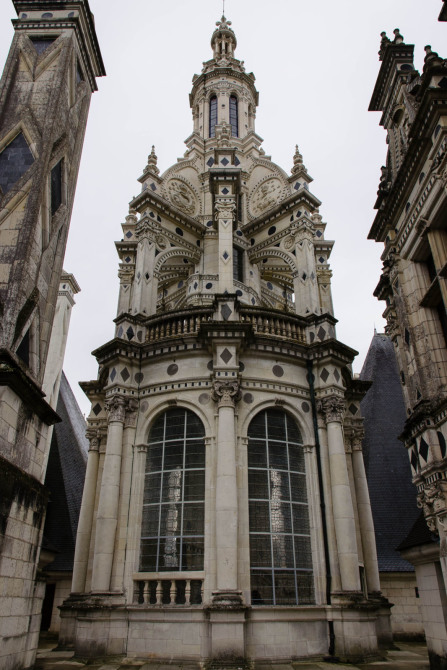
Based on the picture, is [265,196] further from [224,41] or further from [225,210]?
[224,41]

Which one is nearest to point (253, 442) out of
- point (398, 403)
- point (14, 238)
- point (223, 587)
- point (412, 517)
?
point (223, 587)

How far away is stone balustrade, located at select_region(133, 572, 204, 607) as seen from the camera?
12.7m

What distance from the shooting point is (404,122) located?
37.7 ft

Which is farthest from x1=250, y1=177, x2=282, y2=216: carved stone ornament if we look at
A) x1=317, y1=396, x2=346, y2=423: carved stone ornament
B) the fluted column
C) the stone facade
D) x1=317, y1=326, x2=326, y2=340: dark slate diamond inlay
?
the fluted column

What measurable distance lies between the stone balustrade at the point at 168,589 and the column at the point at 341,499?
3.82 metres

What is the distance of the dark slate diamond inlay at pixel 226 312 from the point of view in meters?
15.5

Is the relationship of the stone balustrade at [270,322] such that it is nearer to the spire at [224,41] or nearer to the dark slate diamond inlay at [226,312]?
the dark slate diamond inlay at [226,312]

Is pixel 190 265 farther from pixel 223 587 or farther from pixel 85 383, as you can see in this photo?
pixel 223 587

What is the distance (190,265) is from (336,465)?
11.0 m

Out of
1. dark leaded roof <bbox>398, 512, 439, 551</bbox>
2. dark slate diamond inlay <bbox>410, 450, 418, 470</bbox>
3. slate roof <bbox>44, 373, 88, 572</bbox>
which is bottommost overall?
dark leaded roof <bbox>398, 512, 439, 551</bbox>

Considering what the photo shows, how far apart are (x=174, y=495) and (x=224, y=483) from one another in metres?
1.77

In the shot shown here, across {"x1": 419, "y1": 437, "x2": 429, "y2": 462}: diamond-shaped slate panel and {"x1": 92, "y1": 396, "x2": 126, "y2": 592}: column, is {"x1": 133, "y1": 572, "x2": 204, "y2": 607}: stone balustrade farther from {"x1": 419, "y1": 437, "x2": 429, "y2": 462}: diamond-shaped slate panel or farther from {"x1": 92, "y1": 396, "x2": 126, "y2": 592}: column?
{"x1": 419, "y1": 437, "x2": 429, "y2": 462}: diamond-shaped slate panel

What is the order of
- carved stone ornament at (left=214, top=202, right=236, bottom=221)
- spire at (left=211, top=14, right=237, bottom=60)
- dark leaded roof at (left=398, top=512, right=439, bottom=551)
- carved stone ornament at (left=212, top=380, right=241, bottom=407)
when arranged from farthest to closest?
1. spire at (left=211, top=14, right=237, bottom=60)
2. carved stone ornament at (left=214, top=202, right=236, bottom=221)
3. carved stone ornament at (left=212, top=380, right=241, bottom=407)
4. dark leaded roof at (left=398, top=512, right=439, bottom=551)

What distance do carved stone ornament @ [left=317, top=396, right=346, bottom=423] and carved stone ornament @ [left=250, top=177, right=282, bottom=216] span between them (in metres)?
10.6
